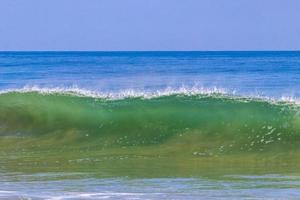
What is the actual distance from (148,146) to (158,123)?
1688 millimetres

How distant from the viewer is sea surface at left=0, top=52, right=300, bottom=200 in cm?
1166

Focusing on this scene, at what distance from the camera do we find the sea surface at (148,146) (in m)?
11.7

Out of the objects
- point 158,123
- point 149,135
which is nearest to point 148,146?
point 149,135

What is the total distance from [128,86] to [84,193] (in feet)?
86.7

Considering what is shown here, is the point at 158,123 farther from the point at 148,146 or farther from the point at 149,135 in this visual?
the point at 148,146

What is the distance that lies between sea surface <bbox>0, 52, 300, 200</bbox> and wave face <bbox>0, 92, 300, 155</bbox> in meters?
0.02

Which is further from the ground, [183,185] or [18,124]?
[18,124]

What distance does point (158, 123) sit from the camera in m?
18.7

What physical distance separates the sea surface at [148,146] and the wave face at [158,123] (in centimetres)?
2

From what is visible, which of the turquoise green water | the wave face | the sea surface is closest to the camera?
the sea surface

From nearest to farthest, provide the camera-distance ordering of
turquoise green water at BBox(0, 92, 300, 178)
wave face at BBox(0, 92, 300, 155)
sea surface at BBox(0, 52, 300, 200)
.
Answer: sea surface at BBox(0, 52, 300, 200) < turquoise green water at BBox(0, 92, 300, 178) < wave face at BBox(0, 92, 300, 155)

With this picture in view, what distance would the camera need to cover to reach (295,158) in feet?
48.4

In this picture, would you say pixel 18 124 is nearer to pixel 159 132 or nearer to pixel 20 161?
pixel 159 132

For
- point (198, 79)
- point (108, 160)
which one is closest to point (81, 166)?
point (108, 160)
